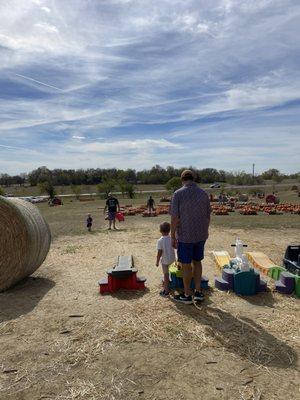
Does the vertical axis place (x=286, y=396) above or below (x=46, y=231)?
below

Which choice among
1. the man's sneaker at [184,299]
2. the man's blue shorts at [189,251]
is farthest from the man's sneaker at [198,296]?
the man's blue shorts at [189,251]

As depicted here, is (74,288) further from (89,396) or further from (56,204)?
(56,204)

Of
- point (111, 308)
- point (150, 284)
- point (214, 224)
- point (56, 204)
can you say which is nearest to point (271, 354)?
point (111, 308)

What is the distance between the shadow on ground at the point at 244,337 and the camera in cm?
496

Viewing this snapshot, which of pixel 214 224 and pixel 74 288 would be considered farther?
pixel 214 224

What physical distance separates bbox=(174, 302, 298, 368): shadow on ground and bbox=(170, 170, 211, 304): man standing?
51 cm

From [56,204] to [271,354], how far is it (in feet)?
151

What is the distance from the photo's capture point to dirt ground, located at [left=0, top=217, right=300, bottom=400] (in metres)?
4.34

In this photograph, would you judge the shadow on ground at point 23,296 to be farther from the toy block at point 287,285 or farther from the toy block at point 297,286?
the toy block at point 297,286

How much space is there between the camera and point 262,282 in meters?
7.68

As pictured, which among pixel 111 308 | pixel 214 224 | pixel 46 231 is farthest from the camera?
→ pixel 214 224

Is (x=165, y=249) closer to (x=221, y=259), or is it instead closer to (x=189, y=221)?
(x=189, y=221)

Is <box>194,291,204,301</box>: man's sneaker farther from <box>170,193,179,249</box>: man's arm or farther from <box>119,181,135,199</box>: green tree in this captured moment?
<box>119,181,135,199</box>: green tree

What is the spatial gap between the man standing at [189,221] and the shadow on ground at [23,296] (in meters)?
2.93
